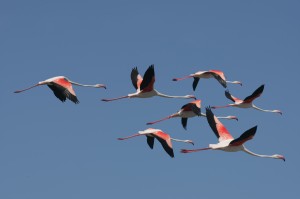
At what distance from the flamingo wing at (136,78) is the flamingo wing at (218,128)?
5841 mm

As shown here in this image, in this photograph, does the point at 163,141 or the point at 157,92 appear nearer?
the point at 163,141

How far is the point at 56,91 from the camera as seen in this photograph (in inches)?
1154

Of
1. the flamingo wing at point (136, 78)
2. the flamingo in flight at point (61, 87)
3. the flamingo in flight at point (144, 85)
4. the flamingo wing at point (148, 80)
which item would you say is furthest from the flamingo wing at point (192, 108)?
the flamingo in flight at point (61, 87)

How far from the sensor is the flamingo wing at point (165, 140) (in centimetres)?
2920

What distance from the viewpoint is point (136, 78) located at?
109ft

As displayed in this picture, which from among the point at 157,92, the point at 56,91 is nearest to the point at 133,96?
the point at 157,92

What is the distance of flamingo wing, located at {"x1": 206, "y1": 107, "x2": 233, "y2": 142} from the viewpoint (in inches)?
1064

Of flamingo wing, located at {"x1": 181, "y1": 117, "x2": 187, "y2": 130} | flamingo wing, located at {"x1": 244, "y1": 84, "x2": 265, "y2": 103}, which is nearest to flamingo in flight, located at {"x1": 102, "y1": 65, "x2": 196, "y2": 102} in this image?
flamingo wing, located at {"x1": 181, "y1": 117, "x2": 187, "y2": 130}

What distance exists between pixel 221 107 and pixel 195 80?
1.82 metres

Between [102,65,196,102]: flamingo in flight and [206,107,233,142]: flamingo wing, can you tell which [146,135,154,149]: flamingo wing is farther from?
[206,107,233,142]: flamingo wing

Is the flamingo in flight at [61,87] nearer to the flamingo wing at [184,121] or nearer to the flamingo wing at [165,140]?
the flamingo wing at [165,140]

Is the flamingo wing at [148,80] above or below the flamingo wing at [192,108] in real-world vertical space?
above

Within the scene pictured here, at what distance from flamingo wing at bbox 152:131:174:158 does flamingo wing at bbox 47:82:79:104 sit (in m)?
3.65

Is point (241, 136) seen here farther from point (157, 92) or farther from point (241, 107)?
point (241, 107)
